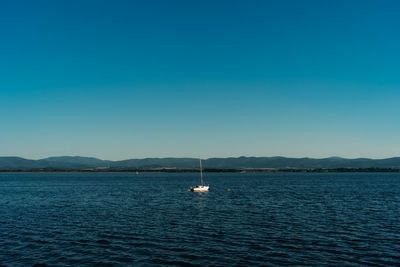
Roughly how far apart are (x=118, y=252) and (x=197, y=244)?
8099mm

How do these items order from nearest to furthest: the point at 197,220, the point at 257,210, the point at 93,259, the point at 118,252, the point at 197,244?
the point at 93,259 < the point at 118,252 < the point at 197,244 < the point at 197,220 < the point at 257,210

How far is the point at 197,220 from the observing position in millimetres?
47188

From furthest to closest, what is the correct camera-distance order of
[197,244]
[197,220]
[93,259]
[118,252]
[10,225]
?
[197,220] → [10,225] → [197,244] → [118,252] → [93,259]

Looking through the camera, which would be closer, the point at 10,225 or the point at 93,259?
the point at 93,259

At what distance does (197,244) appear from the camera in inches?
1299

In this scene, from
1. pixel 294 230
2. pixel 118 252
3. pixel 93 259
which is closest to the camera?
pixel 93 259

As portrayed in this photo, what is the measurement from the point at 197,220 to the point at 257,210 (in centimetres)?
1441

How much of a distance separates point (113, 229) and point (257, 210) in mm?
26984

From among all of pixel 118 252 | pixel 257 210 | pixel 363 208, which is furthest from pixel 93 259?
pixel 363 208

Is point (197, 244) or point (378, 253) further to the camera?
point (197, 244)

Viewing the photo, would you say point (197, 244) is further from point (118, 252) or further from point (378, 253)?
point (378, 253)

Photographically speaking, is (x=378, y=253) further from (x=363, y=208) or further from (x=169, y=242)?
(x=363, y=208)

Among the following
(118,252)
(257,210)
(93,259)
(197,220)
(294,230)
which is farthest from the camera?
(257,210)

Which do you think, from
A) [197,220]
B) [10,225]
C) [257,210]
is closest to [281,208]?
[257,210]
